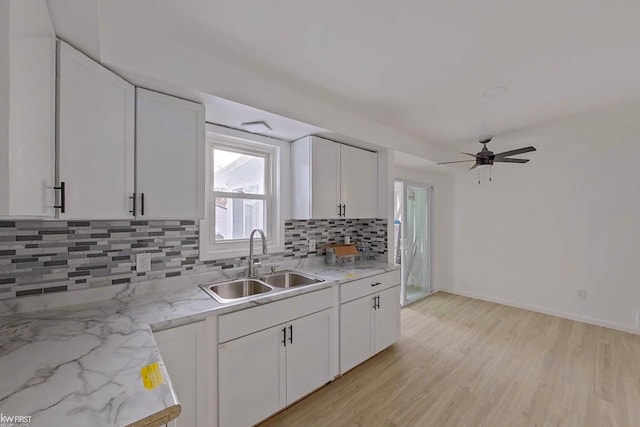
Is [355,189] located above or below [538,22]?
below

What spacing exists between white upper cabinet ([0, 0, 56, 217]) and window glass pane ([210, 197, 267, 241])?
1225 millimetres

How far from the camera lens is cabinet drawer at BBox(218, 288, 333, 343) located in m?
1.64

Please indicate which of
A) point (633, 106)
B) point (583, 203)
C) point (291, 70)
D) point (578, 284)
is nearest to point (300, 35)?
point (291, 70)

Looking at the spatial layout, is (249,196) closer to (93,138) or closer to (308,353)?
(93,138)

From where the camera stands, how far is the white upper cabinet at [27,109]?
31.7 inches

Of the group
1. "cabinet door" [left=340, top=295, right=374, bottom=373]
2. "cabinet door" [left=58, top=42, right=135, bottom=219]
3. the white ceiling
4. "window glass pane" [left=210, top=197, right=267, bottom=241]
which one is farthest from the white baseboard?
"cabinet door" [left=58, top=42, right=135, bottom=219]

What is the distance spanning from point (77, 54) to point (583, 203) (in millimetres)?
5236

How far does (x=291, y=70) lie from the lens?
1.93 m

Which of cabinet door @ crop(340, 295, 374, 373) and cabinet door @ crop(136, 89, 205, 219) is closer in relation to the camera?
cabinet door @ crop(136, 89, 205, 219)

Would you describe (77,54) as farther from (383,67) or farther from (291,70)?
(383,67)

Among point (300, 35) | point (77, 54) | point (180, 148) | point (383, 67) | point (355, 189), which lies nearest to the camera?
point (77, 54)

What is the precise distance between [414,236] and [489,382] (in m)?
2.50

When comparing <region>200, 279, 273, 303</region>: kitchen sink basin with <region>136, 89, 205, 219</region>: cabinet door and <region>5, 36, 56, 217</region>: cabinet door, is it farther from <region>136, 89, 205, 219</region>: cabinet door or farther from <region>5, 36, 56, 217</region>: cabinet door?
→ <region>5, 36, 56, 217</region>: cabinet door

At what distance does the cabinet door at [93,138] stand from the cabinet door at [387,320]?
2.32 meters
